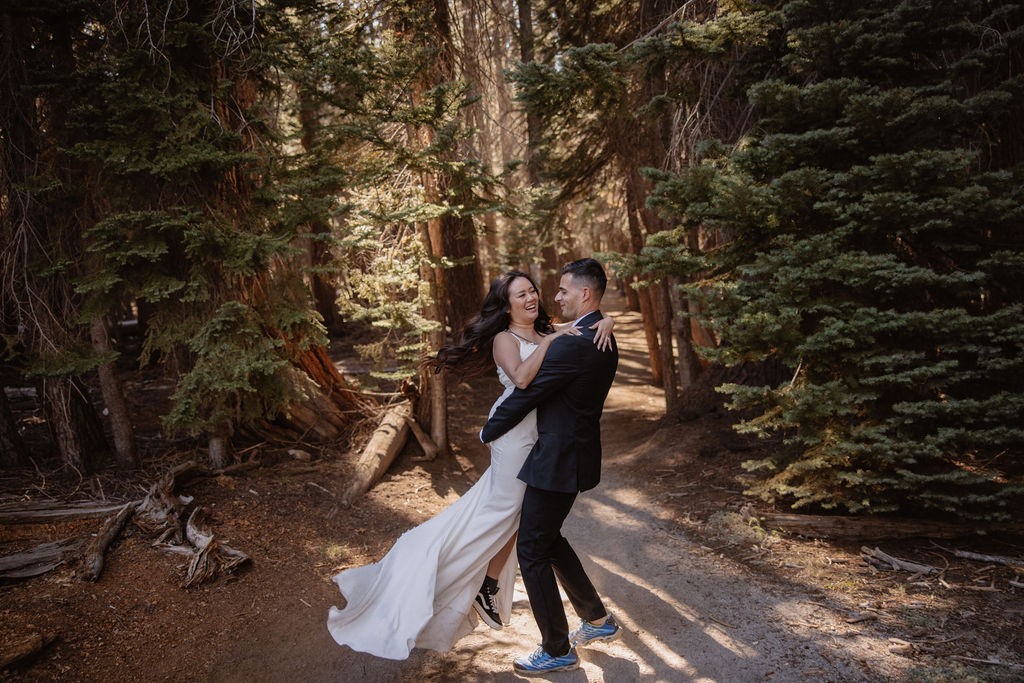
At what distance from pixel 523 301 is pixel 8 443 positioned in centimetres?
542

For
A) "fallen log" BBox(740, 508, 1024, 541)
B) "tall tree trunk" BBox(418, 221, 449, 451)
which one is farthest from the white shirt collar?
"tall tree trunk" BBox(418, 221, 449, 451)

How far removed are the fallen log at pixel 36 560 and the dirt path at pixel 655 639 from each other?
165cm

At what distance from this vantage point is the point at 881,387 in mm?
4957

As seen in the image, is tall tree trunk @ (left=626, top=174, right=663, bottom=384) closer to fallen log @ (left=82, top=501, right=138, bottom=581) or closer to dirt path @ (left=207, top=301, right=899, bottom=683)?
dirt path @ (left=207, top=301, right=899, bottom=683)

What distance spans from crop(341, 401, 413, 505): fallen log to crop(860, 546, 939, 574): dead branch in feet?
16.1

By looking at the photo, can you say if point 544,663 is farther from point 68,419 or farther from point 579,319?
point 68,419

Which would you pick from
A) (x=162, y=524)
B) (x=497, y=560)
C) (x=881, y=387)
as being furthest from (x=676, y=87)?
(x=162, y=524)

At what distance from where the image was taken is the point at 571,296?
381 cm

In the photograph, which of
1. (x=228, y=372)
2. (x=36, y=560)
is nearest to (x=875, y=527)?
(x=228, y=372)

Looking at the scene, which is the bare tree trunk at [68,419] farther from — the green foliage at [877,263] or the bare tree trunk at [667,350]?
the bare tree trunk at [667,350]

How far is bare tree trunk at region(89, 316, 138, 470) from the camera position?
5.91 metres

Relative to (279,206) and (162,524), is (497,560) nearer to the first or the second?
(162,524)

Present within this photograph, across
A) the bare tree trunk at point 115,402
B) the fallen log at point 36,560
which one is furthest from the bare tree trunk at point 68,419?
the fallen log at point 36,560

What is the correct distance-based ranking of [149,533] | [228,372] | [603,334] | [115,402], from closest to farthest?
[603,334] → [149,533] → [228,372] → [115,402]
